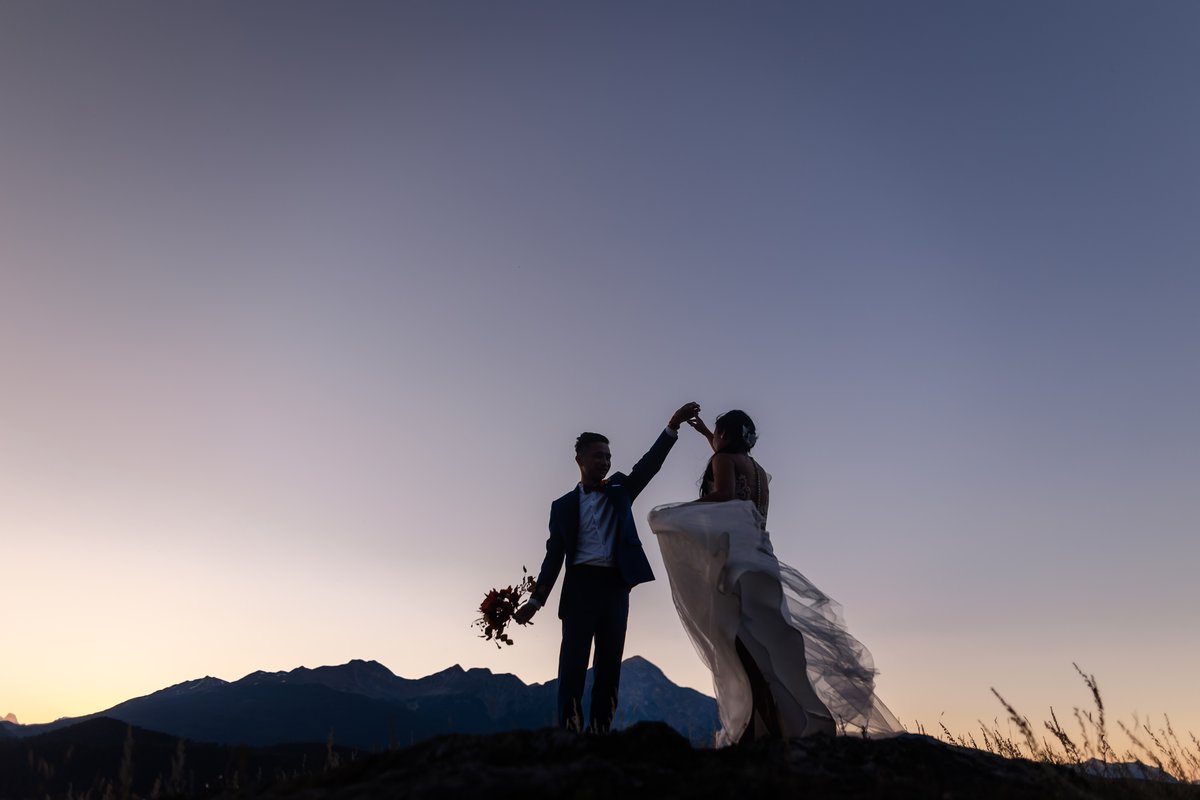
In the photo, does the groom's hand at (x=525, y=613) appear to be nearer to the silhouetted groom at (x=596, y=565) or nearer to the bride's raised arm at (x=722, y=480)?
the silhouetted groom at (x=596, y=565)

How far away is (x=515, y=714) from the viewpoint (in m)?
121

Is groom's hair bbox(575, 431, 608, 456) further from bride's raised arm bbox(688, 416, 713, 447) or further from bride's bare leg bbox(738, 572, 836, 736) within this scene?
bride's bare leg bbox(738, 572, 836, 736)


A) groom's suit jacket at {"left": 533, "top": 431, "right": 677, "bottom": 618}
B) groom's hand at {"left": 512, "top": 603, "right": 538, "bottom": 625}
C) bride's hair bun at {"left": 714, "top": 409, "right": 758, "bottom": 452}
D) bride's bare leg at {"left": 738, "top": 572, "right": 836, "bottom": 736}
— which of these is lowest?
bride's bare leg at {"left": 738, "top": 572, "right": 836, "bottom": 736}

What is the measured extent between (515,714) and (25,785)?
94.3 m

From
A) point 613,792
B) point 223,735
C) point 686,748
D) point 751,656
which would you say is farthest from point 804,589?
point 223,735

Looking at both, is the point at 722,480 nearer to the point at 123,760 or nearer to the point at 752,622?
the point at 752,622

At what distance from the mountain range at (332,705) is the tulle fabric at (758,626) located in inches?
2836

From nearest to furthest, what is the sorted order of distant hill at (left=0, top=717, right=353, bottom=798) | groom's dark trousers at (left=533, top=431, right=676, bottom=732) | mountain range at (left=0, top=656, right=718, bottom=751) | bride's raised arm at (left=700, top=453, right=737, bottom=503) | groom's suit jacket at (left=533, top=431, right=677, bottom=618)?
1. distant hill at (left=0, top=717, right=353, bottom=798)
2. bride's raised arm at (left=700, top=453, right=737, bottom=503)
3. groom's dark trousers at (left=533, top=431, right=676, bottom=732)
4. groom's suit jacket at (left=533, top=431, right=677, bottom=618)
5. mountain range at (left=0, top=656, right=718, bottom=751)

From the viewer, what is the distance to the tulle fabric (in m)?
5.73

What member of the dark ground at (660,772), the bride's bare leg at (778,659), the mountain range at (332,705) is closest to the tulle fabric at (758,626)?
the bride's bare leg at (778,659)

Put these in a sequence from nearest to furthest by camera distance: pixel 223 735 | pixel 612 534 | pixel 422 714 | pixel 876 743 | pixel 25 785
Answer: pixel 876 743 → pixel 612 534 → pixel 25 785 → pixel 223 735 → pixel 422 714

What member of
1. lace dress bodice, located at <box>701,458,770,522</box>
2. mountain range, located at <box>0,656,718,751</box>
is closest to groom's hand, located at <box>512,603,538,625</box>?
lace dress bodice, located at <box>701,458,770,522</box>

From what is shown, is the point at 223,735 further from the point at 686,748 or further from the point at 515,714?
the point at 686,748

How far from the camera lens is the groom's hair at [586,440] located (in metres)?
7.50
